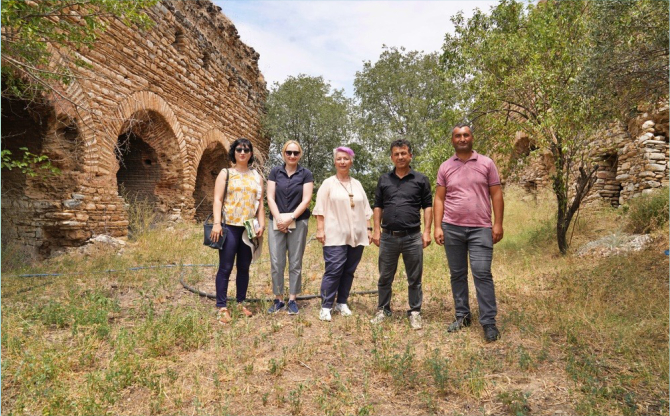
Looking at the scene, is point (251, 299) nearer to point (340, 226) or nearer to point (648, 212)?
point (340, 226)

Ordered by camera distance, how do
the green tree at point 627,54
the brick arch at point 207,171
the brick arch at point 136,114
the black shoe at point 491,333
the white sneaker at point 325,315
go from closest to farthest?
the black shoe at point 491,333 < the white sneaker at point 325,315 < the green tree at point 627,54 < the brick arch at point 136,114 < the brick arch at point 207,171

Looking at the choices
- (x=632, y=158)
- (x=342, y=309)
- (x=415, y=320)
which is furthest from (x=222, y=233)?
(x=632, y=158)

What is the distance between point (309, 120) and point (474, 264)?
43.1 ft

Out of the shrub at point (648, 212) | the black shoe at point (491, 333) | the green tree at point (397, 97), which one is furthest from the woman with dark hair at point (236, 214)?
the green tree at point (397, 97)

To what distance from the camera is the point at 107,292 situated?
4.55m

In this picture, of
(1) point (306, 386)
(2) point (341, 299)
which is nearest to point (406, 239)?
(2) point (341, 299)

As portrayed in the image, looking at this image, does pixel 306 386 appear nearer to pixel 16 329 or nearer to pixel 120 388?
pixel 120 388

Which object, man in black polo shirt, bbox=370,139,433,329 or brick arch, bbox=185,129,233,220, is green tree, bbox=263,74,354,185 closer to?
brick arch, bbox=185,129,233,220

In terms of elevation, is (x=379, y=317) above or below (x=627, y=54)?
below

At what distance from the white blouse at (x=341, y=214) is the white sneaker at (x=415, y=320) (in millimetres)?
836

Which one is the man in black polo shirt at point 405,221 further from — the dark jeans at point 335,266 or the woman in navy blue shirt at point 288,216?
the woman in navy blue shirt at point 288,216

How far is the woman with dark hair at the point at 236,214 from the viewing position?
3.79 m

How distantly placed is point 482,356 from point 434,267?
338 cm

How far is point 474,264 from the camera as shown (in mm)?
3488
